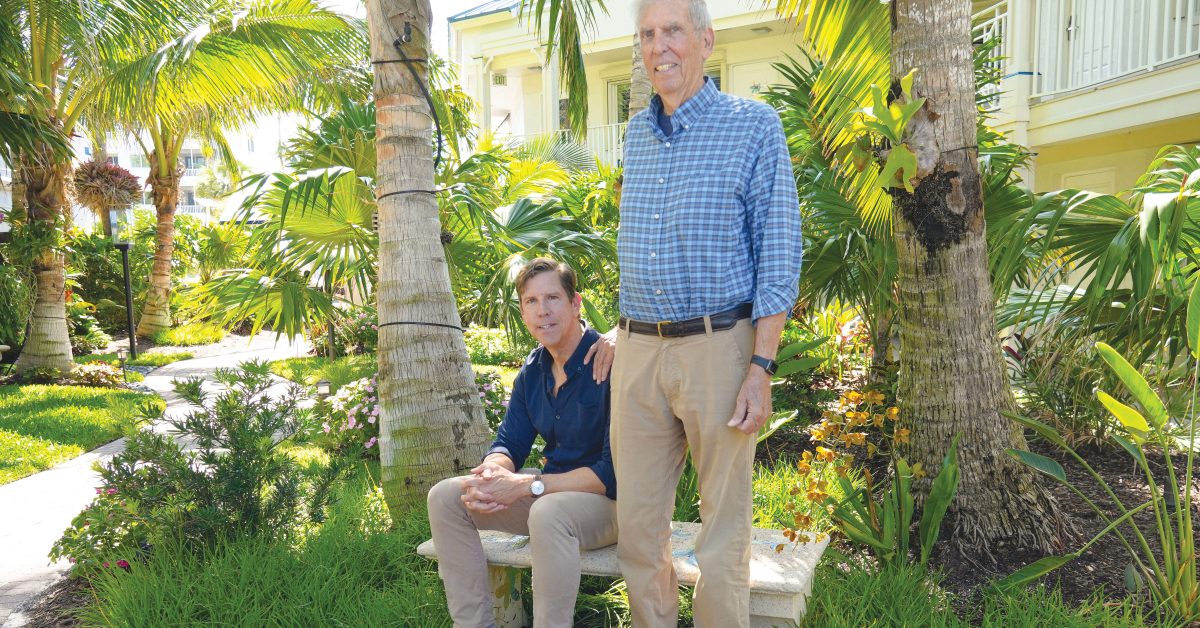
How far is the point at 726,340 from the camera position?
240cm

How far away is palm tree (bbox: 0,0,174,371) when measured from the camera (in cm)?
829

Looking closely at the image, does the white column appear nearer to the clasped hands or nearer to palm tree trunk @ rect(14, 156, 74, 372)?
palm tree trunk @ rect(14, 156, 74, 372)

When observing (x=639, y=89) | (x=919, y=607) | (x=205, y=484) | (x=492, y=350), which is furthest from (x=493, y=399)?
(x=492, y=350)

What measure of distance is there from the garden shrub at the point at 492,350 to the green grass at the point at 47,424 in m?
4.22

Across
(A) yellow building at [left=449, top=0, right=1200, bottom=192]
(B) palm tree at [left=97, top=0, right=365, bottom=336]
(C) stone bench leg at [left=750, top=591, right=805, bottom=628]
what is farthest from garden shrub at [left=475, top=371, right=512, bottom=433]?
(B) palm tree at [left=97, top=0, right=365, bottom=336]

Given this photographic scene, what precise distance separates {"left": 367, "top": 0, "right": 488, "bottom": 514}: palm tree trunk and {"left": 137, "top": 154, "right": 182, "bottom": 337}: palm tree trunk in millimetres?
13688

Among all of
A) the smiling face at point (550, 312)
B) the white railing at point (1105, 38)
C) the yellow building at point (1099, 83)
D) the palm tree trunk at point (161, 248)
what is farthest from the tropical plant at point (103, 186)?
the smiling face at point (550, 312)

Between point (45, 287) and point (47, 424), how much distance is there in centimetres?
357

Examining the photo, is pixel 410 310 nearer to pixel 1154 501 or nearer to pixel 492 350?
pixel 1154 501

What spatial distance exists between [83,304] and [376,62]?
12748 millimetres

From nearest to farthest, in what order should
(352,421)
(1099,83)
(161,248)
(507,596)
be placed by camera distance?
(507,596)
(352,421)
(1099,83)
(161,248)

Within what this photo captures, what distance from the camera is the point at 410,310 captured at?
4094mm

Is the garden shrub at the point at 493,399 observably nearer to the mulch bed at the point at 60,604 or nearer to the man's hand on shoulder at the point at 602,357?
the mulch bed at the point at 60,604

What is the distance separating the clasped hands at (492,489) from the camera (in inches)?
113
